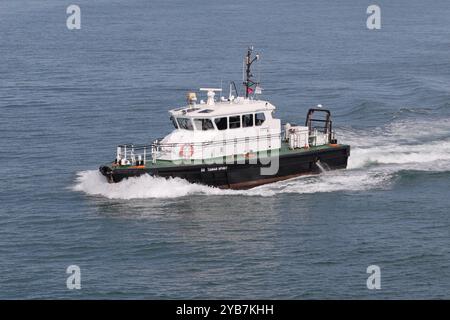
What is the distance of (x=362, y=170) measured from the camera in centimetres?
5662

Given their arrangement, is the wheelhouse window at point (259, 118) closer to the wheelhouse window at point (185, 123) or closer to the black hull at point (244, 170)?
the black hull at point (244, 170)

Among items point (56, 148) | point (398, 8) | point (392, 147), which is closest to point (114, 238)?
point (56, 148)

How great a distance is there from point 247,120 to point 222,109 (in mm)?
1711

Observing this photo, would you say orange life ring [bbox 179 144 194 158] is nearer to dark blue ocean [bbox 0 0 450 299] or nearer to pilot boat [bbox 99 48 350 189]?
pilot boat [bbox 99 48 350 189]

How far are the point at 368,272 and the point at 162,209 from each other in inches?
476

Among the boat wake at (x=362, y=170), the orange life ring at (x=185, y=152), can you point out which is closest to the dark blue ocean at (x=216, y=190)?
the boat wake at (x=362, y=170)

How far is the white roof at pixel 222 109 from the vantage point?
52719mm

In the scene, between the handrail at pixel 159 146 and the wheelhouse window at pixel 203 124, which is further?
the wheelhouse window at pixel 203 124

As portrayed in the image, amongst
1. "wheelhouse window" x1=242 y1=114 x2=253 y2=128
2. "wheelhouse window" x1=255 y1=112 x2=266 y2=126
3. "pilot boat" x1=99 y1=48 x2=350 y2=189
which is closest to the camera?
"pilot boat" x1=99 y1=48 x2=350 y2=189

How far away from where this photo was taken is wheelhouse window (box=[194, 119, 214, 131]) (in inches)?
2079

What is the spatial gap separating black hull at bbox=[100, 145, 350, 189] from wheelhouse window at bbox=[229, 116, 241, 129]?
2111 millimetres

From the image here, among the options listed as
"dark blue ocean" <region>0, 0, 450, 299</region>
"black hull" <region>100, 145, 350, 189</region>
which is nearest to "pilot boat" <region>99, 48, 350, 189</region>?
"black hull" <region>100, 145, 350, 189</region>

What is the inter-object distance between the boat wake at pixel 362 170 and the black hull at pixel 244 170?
33 cm

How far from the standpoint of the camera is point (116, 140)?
2501 inches
